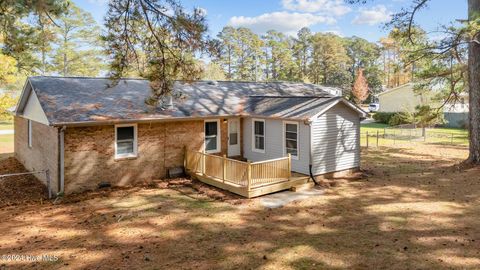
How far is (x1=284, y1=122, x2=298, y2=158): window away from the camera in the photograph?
14086 mm

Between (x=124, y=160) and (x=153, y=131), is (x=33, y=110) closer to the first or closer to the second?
(x=124, y=160)

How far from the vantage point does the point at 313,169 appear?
44.3 ft

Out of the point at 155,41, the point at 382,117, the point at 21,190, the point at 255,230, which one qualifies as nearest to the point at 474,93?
the point at 255,230

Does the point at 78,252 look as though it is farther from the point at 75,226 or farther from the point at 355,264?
the point at 355,264

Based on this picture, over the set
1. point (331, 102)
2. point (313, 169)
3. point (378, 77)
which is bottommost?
point (313, 169)

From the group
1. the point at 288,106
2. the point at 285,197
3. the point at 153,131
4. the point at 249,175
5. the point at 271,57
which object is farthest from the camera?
the point at 271,57

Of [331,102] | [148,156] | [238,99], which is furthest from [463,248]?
[238,99]

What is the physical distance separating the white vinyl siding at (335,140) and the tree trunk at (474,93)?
19.9 feet

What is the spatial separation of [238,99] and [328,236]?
11084 mm

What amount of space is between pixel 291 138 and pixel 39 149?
414 inches

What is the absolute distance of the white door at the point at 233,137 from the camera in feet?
54.0

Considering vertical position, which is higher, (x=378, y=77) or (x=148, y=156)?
(x=378, y=77)

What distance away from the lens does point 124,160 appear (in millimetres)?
13336

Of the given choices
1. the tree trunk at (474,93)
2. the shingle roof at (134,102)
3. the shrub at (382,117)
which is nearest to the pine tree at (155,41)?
the shingle roof at (134,102)
